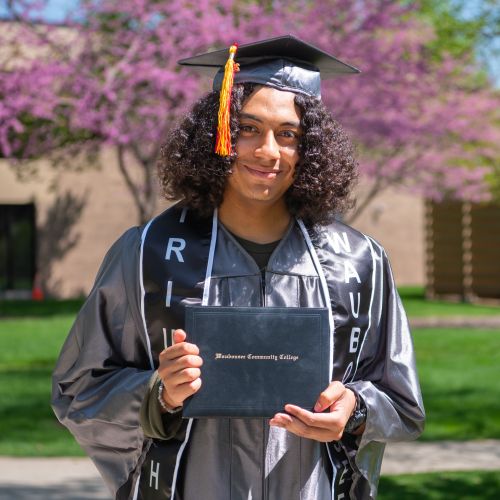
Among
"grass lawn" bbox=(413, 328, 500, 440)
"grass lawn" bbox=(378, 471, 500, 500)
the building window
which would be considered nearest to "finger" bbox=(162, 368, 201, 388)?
"grass lawn" bbox=(378, 471, 500, 500)

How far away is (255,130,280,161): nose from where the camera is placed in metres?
2.66

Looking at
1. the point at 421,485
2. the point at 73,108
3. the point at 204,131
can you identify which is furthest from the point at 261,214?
the point at 73,108

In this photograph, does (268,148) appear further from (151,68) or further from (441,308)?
(441,308)

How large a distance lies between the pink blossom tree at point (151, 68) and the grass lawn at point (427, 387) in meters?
2.28

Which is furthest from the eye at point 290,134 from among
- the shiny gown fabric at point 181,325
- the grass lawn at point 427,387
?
the grass lawn at point 427,387

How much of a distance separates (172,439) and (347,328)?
1.65ft

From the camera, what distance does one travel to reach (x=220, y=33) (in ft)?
38.0

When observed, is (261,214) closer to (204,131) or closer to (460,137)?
(204,131)

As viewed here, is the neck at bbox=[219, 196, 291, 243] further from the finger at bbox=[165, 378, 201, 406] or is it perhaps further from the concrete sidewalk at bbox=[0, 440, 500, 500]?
the concrete sidewalk at bbox=[0, 440, 500, 500]

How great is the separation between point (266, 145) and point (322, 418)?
0.70 metres

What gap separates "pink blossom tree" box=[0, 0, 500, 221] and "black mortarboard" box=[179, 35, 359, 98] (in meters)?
6.87

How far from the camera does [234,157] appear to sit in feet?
8.89


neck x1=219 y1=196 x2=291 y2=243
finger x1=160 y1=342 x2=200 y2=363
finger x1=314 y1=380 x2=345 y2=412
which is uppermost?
neck x1=219 y1=196 x2=291 y2=243

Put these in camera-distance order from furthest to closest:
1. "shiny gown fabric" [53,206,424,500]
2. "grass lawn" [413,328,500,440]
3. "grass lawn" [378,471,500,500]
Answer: "grass lawn" [413,328,500,440] → "grass lawn" [378,471,500,500] → "shiny gown fabric" [53,206,424,500]
